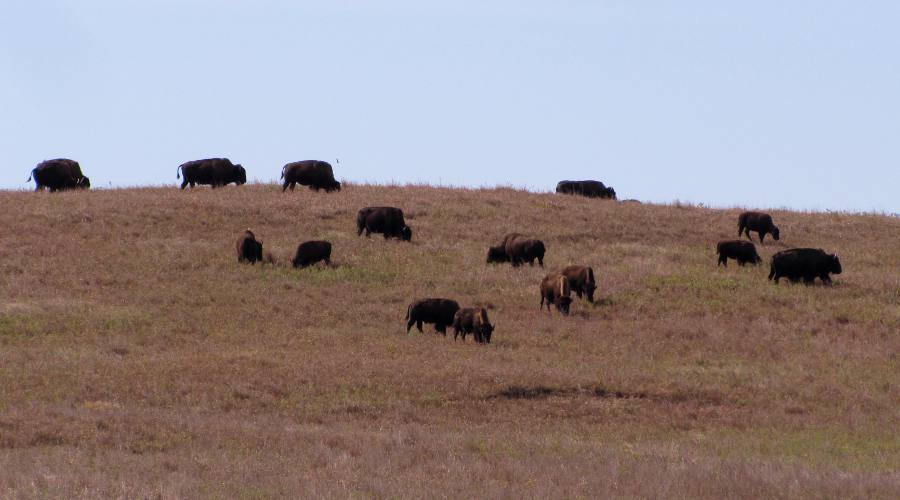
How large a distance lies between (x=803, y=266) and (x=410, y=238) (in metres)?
11.1

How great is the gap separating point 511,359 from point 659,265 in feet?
37.6

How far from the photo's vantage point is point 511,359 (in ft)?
79.7

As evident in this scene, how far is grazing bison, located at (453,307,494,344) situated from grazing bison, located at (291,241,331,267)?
788 cm

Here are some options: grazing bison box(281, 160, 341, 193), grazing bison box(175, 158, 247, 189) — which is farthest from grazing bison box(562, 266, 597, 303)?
grazing bison box(175, 158, 247, 189)

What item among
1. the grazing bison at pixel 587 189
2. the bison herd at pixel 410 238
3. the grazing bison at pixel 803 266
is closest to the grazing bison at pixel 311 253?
the bison herd at pixel 410 238

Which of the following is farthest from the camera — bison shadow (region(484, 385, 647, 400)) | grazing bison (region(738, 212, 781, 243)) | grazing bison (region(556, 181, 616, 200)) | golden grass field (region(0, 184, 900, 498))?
grazing bison (region(556, 181, 616, 200))

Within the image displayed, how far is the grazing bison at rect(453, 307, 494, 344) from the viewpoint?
25.8 meters

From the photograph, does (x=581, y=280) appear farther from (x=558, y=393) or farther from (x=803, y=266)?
(x=558, y=393)

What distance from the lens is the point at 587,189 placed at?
53750mm

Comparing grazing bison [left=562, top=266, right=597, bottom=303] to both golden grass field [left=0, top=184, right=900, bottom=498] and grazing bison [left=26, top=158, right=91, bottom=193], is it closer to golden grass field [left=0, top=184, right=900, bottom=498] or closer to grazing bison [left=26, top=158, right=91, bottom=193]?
golden grass field [left=0, top=184, right=900, bottom=498]

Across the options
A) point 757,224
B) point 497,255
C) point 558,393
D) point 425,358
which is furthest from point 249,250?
point 757,224

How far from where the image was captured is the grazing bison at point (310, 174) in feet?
147

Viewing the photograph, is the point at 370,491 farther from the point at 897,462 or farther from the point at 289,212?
the point at 289,212

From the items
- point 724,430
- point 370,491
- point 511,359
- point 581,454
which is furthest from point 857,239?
point 370,491
